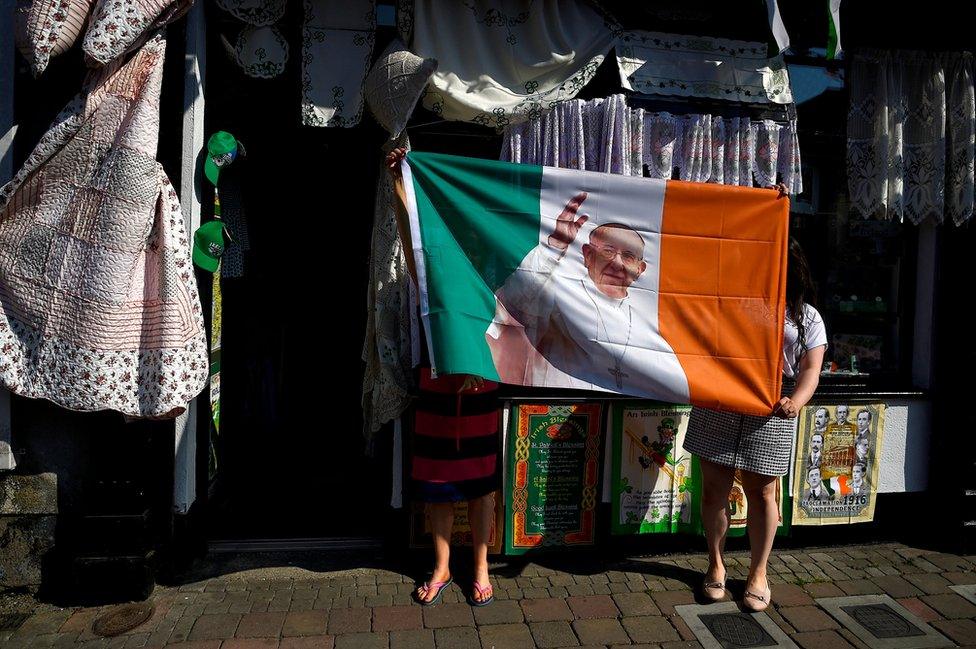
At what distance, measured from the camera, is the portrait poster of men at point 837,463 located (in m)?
4.35

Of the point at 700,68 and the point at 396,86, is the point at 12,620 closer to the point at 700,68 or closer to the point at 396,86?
the point at 396,86

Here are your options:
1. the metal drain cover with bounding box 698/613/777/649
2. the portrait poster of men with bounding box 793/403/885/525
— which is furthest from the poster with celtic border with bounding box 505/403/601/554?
the portrait poster of men with bounding box 793/403/885/525

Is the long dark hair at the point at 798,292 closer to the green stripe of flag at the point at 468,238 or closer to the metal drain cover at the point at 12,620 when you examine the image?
the green stripe of flag at the point at 468,238

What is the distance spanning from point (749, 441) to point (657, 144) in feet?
6.16

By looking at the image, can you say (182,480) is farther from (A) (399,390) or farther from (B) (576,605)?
(B) (576,605)

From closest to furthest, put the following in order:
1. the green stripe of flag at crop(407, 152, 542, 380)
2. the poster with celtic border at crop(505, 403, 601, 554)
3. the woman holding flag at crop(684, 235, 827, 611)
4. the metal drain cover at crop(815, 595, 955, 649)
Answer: the green stripe of flag at crop(407, 152, 542, 380), the metal drain cover at crop(815, 595, 955, 649), the woman holding flag at crop(684, 235, 827, 611), the poster with celtic border at crop(505, 403, 601, 554)

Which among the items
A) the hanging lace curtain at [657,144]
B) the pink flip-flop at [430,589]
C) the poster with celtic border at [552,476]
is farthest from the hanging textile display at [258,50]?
the pink flip-flop at [430,589]

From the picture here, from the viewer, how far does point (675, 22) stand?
4.21 meters

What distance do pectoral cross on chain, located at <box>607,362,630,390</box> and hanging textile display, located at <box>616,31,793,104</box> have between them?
1.78 metres

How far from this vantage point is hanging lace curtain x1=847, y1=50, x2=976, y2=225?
429cm

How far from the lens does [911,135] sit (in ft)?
14.3

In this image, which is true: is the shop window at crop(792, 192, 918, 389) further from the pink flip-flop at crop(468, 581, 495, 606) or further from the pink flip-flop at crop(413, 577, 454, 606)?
the pink flip-flop at crop(413, 577, 454, 606)

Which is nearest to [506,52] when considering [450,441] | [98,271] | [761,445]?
[450,441]

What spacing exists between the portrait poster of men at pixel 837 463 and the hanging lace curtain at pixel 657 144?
5.12 feet
